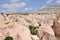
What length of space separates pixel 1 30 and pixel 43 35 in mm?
2674

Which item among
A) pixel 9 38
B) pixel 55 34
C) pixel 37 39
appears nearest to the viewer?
pixel 9 38

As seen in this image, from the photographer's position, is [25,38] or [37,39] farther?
[37,39]

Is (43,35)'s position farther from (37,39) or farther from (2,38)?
(2,38)

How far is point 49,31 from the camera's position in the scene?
25.4ft

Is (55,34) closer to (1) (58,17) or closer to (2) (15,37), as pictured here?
(1) (58,17)

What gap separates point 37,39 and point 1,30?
2.28 metres

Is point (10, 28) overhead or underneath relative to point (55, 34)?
overhead

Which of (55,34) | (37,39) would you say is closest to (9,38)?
(37,39)

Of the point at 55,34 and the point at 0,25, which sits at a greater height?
the point at 0,25

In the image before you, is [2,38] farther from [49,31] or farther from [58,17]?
[58,17]

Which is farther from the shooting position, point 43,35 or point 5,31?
point 43,35

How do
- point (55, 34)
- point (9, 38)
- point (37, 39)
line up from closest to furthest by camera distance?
point (9, 38), point (37, 39), point (55, 34)

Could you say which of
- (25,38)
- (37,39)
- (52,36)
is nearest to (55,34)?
(52,36)

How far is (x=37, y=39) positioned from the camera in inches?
294
